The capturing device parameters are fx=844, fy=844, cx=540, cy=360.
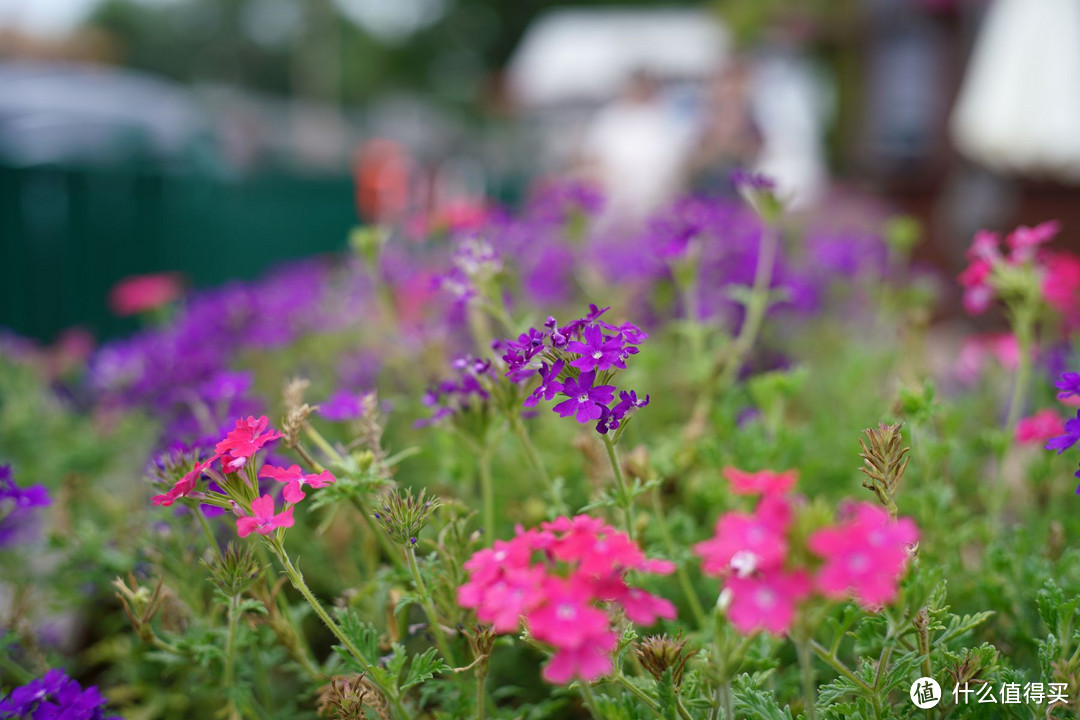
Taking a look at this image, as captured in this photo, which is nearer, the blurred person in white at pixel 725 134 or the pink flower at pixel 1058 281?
the pink flower at pixel 1058 281

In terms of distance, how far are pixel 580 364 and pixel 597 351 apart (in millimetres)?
29

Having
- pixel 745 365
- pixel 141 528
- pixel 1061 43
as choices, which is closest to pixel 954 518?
pixel 745 365

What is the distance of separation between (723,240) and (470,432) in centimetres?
184

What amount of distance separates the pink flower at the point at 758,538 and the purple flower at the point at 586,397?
309 mm

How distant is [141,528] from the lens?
1.89m

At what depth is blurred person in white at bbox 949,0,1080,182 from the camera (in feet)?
14.5

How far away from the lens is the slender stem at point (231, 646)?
49.4 inches

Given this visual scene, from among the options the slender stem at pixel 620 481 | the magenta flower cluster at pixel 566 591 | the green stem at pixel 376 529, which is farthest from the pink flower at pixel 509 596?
the green stem at pixel 376 529

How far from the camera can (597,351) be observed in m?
1.14

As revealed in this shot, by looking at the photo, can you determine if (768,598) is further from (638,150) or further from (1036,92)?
→ (638,150)

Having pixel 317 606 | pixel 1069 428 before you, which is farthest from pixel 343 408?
pixel 1069 428

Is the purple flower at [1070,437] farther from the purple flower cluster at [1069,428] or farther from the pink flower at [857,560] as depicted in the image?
the pink flower at [857,560]

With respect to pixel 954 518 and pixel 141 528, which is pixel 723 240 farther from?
pixel 141 528

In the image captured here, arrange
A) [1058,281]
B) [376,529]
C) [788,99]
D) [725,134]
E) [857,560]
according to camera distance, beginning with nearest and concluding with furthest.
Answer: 1. [857,560]
2. [376,529]
3. [1058,281]
4. [725,134]
5. [788,99]
